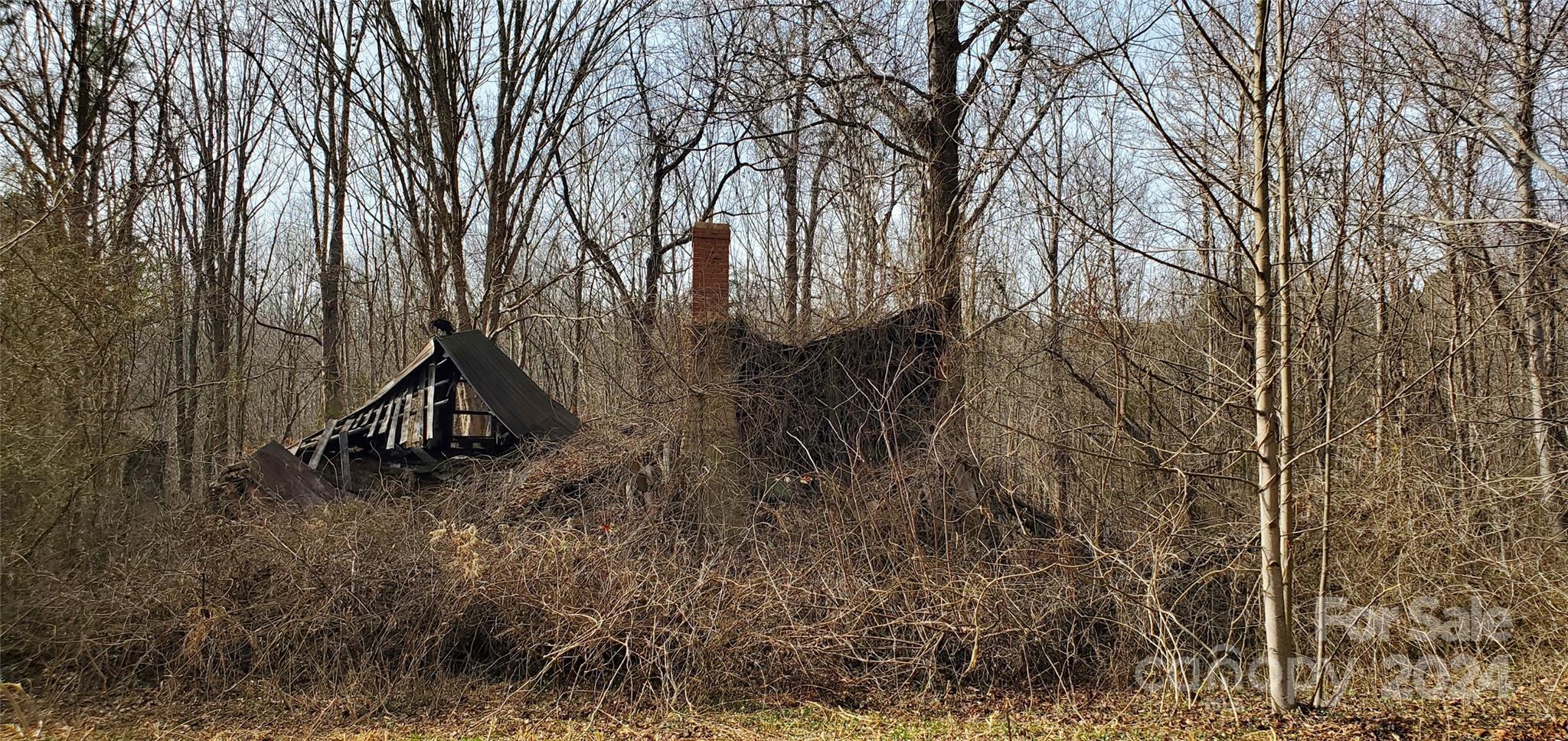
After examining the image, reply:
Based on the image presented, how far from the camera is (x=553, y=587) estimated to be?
7.66m

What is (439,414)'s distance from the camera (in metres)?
13.2

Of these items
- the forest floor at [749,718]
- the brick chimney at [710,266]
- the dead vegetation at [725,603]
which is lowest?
the forest floor at [749,718]

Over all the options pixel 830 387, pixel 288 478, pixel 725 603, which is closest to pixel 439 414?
pixel 288 478

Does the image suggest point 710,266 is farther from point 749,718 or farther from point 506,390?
point 749,718

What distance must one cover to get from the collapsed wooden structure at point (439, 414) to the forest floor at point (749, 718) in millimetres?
5461

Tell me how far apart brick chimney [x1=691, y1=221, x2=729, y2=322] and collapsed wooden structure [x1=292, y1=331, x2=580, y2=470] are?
10.6 feet

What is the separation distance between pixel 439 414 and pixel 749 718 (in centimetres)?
846

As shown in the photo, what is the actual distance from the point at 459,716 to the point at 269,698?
5.08ft

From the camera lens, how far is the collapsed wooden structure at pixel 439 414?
1241 cm

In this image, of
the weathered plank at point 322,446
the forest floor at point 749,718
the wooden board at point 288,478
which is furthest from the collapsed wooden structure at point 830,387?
the weathered plank at point 322,446

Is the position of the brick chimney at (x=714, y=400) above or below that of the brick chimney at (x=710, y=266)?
below

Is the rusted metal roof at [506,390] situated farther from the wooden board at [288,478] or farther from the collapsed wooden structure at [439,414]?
the wooden board at [288,478]

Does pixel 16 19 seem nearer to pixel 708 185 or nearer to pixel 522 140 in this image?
pixel 522 140

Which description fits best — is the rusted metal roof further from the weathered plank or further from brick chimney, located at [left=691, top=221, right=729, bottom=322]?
brick chimney, located at [left=691, top=221, right=729, bottom=322]
